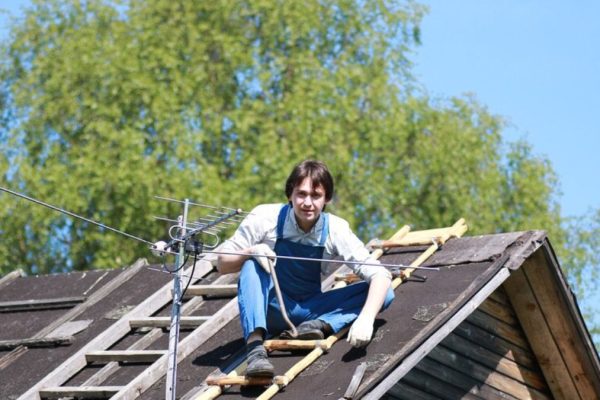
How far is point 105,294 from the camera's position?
11.2 m

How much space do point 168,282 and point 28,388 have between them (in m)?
1.91

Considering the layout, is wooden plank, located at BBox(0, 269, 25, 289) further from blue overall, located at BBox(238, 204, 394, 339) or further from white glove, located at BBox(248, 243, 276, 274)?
white glove, located at BBox(248, 243, 276, 274)

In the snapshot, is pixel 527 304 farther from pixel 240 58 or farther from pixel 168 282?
pixel 240 58

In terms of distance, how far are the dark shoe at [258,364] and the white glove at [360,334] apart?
1.80 ft

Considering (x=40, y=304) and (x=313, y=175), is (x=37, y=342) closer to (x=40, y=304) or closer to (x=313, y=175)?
(x=40, y=304)

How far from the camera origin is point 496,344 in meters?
10.5

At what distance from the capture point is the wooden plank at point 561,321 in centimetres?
1012

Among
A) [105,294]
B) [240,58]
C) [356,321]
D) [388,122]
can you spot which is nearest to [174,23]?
[240,58]

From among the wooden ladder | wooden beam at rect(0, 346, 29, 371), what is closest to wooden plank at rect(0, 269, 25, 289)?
wooden beam at rect(0, 346, 29, 371)

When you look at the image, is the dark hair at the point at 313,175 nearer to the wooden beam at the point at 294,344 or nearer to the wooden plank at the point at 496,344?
the wooden beam at the point at 294,344

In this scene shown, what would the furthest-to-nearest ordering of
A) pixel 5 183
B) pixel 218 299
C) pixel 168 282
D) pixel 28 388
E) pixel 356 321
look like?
pixel 5 183, pixel 168 282, pixel 218 299, pixel 28 388, pixel 356 321

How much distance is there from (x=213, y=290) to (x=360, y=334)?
2148mm

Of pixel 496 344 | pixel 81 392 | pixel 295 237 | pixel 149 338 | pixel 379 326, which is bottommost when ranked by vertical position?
pixel 81 392

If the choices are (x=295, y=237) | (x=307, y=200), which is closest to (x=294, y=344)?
(x=295, y=237)
